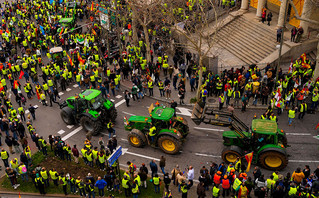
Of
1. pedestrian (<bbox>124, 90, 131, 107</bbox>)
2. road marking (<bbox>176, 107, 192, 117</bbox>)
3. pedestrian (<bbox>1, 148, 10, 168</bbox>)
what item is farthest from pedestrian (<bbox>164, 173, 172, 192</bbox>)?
pedestrian (<bbox>124, 90, 131, 107</bbox>)

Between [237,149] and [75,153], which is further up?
[237,149]

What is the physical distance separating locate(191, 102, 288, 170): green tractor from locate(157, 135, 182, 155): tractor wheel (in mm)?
1849

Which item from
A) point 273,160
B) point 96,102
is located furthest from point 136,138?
point 273,160

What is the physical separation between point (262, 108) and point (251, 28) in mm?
11280

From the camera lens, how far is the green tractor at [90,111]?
1878 cm

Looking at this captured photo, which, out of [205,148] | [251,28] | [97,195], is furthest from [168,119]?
[251,28]

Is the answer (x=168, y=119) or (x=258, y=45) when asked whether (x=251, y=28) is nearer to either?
(x=258, y=45)

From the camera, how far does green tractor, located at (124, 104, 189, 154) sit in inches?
648

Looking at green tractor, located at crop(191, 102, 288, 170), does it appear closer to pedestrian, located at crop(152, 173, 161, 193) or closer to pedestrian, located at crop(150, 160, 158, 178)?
pedestrian, located at crop(150, 160, 158, 178)

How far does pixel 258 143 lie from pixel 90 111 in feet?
31.9

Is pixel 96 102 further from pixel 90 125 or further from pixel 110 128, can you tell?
pixel 110 128

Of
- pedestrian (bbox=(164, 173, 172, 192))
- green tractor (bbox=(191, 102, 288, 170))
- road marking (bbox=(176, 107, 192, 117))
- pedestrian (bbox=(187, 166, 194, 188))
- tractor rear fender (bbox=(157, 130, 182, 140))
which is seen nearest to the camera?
pedestrian (bbox=(164, 173, 172, 192))

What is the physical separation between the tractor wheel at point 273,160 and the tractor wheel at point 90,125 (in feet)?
30.8

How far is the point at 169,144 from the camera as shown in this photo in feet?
55.4
